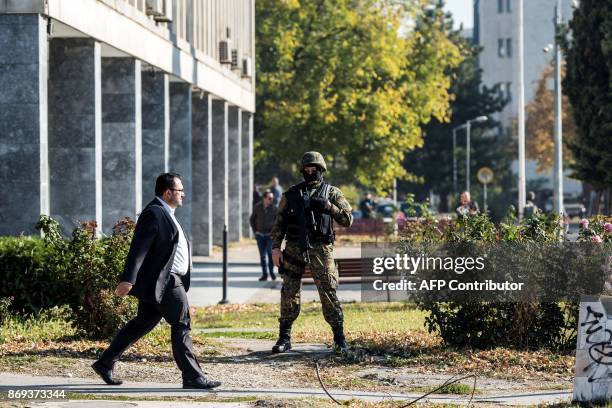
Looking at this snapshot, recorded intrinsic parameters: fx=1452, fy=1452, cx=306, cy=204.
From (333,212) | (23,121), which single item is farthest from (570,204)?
(333,212)

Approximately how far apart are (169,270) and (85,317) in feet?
11.3

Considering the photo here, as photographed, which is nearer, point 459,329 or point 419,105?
point 459,329

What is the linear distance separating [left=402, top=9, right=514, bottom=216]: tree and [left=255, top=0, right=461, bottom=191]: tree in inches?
1451

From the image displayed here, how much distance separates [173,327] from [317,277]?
2.43m

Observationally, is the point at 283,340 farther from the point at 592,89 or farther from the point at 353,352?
the point at 592,89

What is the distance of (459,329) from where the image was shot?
45.9 feet

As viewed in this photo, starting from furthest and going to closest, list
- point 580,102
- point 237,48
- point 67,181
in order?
point 237,48
point 580,102
point 67,181

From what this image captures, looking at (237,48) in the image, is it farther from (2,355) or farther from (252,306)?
(2,355)

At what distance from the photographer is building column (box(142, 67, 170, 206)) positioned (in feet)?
106

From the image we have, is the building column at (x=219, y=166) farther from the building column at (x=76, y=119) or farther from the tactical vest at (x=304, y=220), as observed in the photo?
the tactical vest at (x=304, y=220)

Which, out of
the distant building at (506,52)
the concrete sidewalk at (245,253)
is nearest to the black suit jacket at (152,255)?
the concrete sidewalk at (245,253)

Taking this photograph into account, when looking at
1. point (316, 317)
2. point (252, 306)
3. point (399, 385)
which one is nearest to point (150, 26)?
point (252, 306)

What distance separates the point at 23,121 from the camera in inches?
825

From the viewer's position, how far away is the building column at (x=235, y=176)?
4738cm
